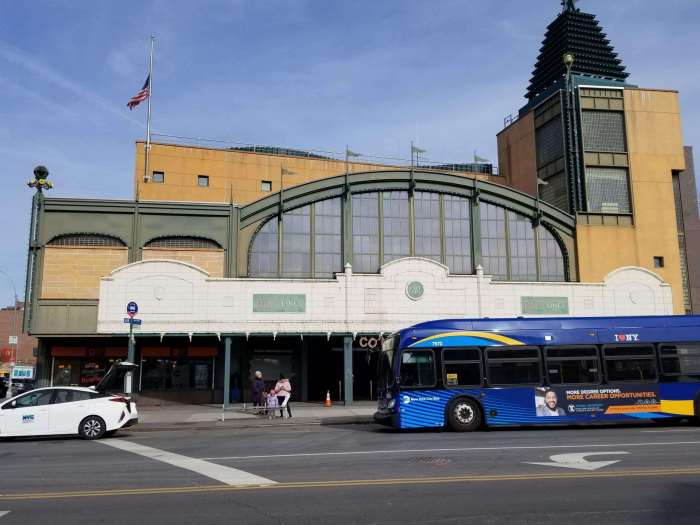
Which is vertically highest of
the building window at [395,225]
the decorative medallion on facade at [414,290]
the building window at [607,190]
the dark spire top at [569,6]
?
the dark spire top at [569,6]

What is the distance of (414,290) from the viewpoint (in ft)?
96.2

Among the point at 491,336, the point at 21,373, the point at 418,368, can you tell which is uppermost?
the point at 491,336

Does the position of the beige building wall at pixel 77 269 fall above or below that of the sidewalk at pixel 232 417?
above

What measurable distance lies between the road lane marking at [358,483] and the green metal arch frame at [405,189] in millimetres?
22275

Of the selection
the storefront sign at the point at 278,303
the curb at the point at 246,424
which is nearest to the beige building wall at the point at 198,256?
the storefront sign at the point at 278,303

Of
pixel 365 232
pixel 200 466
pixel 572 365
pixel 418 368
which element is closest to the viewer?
pixel 200 466

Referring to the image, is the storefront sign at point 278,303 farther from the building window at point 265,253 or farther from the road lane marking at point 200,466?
the road lane marking at point 200,466

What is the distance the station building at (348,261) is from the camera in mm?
28203

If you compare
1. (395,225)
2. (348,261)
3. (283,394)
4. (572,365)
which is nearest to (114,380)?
(283,394)

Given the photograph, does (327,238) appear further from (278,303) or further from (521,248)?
(521,248)

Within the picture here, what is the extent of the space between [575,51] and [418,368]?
3717cm

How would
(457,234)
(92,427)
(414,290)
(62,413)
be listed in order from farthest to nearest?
(457,234) → (414,290) → (92,427) → (62,413)

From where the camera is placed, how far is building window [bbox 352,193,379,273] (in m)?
31.6

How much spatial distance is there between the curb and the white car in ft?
9.42
